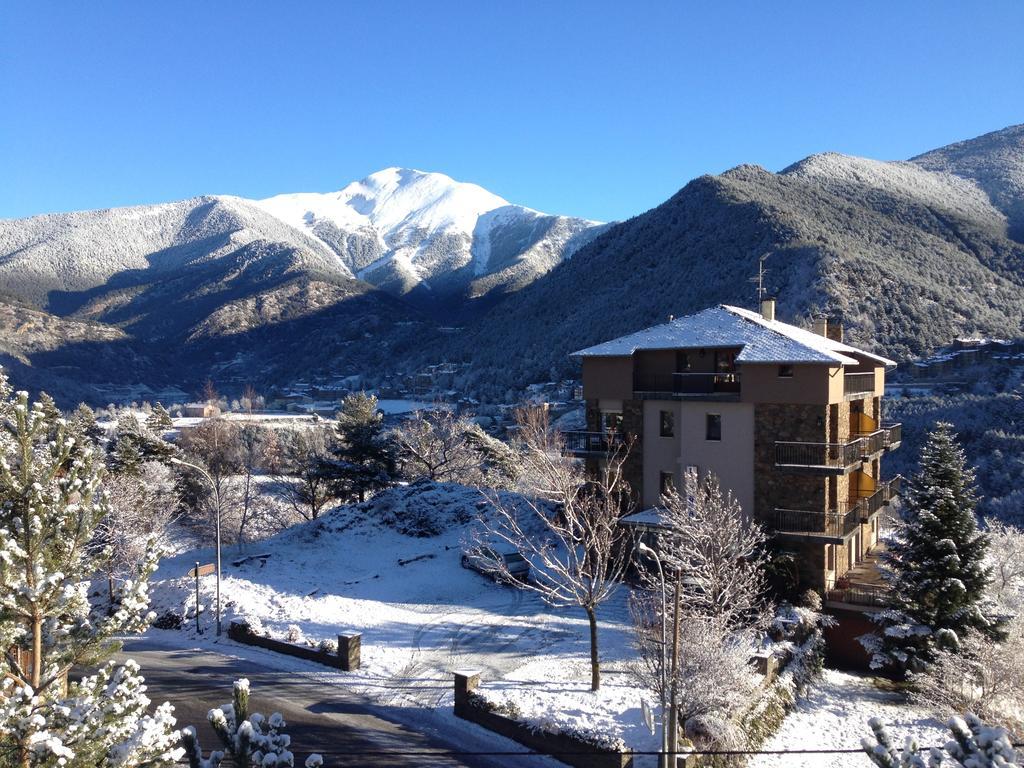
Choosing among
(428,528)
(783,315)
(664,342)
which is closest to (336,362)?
(783,315)

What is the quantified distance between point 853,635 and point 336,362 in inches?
5483

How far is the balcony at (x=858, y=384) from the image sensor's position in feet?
81.7

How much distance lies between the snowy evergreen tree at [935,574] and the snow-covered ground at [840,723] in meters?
1.63

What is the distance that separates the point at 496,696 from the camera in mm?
16328

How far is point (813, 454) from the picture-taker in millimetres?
23000

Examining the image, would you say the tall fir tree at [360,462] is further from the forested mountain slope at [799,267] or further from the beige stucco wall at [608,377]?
the forested mountain slope at [799,267]

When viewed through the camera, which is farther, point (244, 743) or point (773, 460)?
point (773, 460)

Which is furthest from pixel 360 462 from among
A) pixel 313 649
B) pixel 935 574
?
pixel 935 574

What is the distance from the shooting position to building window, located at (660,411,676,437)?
2630cm

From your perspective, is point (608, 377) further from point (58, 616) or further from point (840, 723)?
point (58, 616)

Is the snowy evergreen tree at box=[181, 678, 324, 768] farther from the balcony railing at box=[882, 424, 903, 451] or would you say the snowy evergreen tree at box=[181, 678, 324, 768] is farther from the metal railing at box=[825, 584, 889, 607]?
the balcony railing at box=[882, 424, 903, 451]

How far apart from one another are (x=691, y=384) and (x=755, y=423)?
281 cm

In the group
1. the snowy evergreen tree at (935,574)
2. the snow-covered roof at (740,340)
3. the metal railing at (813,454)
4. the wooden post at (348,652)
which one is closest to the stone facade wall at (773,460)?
the metal railing at (813,454)

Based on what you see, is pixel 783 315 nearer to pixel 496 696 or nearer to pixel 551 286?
pixel 551 286
